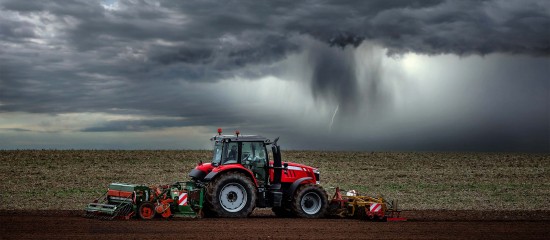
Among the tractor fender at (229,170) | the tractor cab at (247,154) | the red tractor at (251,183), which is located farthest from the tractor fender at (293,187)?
the tractor fender at (229,170)

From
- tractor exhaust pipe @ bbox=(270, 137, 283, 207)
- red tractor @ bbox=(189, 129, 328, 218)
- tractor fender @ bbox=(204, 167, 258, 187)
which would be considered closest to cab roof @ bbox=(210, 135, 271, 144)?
red tractor @ bbox=(189, 129, 328, 218)

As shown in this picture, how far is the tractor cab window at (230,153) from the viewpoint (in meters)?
19.0

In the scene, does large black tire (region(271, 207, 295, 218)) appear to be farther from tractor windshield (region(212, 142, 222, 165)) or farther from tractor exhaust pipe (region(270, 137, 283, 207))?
tractor windshield (region(212, 142, 222, 165))

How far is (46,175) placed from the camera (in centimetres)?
3847

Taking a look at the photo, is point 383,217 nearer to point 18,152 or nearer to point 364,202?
point 364,202

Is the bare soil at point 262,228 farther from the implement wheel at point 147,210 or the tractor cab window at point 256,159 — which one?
the tractor cab window at point 256,159

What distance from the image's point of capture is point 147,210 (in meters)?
18.0

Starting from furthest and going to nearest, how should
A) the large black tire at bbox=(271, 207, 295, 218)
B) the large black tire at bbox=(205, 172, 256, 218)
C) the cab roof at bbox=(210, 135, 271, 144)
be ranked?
the large black tire at bbox=(271, 207, 295, 218) < the cab roof at bbox=(210, 135, 271, 144) < the large black tire at bbox=(205, 172, 256, 218)

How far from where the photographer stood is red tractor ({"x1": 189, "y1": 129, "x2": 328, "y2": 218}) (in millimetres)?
18406

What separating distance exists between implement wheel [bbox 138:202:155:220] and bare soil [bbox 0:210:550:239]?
7.6 inches

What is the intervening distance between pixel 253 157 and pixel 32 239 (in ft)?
22.3

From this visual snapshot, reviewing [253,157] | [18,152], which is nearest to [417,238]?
[253,157]

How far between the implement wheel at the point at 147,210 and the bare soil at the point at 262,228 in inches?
7.6

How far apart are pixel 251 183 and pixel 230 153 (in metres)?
1.18
